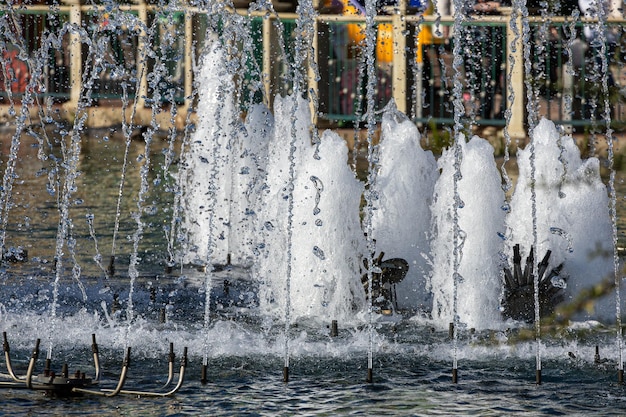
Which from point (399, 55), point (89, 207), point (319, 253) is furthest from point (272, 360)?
point (399, 55)

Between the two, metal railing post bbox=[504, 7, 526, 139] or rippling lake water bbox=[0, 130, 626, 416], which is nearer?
rippling lake water bbox=[0, 130, 626, 416]

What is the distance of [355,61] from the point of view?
2566cm

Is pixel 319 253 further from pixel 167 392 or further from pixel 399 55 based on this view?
pixel 399 55

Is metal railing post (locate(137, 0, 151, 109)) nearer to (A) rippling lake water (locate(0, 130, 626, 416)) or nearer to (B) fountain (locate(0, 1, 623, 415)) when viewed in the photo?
(B) fountain (locate(0, 1, 623, 415))

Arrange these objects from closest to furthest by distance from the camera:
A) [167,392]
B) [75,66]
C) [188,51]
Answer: [167,392]
[188,51]
[75,66]

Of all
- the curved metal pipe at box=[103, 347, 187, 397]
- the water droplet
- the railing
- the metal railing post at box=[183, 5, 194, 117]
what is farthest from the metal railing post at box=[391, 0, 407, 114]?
the curved metal pipe at box=[103, 347, 187, 397]

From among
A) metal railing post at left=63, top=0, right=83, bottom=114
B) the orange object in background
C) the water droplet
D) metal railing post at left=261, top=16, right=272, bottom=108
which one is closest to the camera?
the water droplet

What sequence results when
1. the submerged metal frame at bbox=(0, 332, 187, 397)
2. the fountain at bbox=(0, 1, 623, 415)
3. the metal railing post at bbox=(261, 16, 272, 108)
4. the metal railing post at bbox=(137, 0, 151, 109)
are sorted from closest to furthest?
the submerged metal frame at bbox=(0, 332, 187, 397)
the fountain at bbox=(0, 1, 623, 415)
the metal railing post at bbox=(261, 16, 272, 108)
the metal railing post at bbox=(137, 0, 151, 109)

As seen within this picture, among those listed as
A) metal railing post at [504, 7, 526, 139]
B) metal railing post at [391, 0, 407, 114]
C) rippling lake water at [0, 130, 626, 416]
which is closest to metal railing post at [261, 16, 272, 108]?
metal railing post at [391, 0, 407, 114]

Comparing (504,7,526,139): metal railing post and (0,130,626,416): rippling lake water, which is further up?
(504,7,526,139): metal railing post

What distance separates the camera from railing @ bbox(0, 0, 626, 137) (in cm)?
2456

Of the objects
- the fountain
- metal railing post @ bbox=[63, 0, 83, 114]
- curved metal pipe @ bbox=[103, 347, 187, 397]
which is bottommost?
curved metal pipe @ bbox=[103, 347, 187, 397]

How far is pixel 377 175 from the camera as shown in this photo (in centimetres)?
1223

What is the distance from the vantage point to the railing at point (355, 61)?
967 inches
